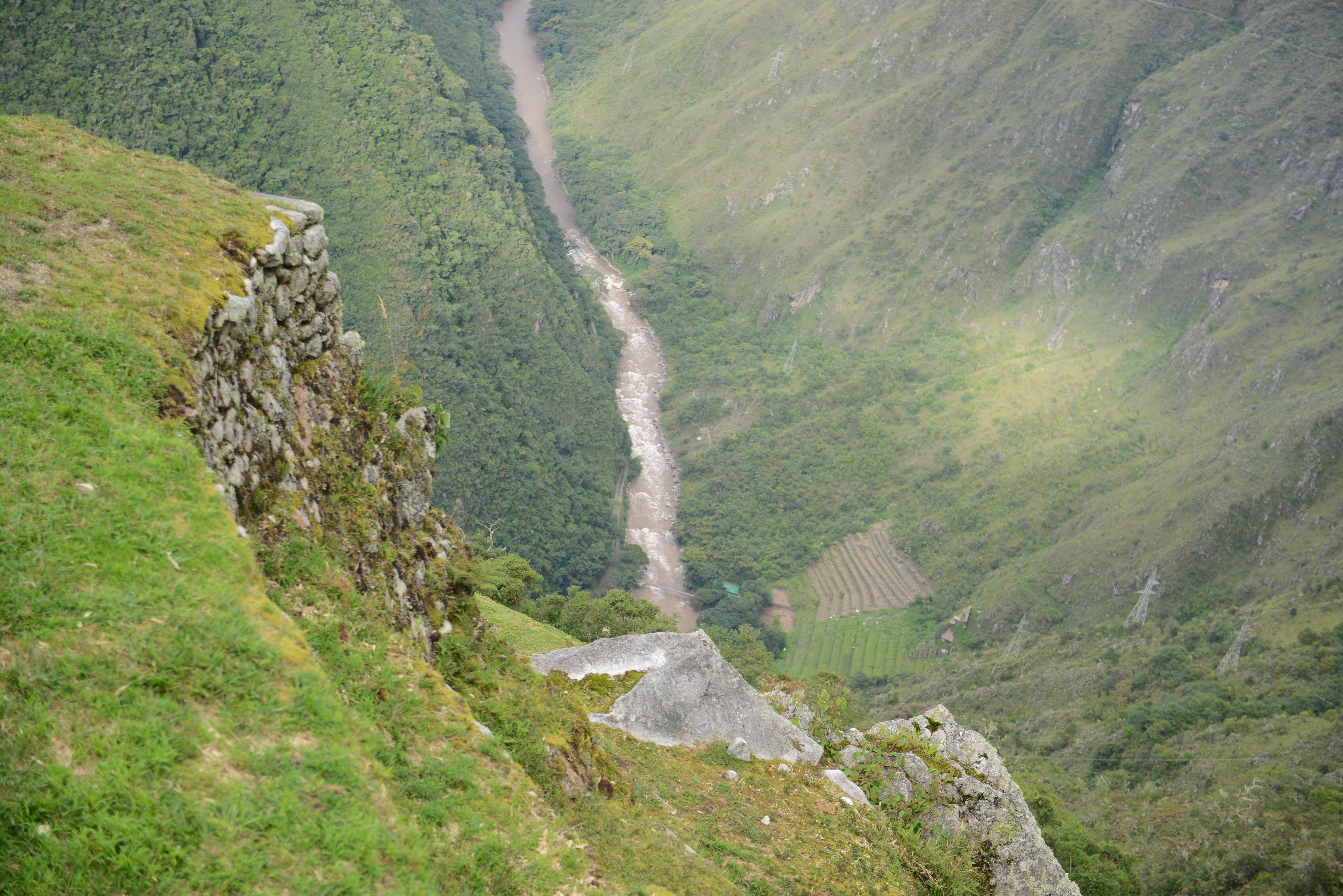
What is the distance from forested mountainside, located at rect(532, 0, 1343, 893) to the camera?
68312 millimetres

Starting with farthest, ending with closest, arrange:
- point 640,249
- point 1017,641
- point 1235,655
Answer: point 640,249
point 1017,641
point 1235,655

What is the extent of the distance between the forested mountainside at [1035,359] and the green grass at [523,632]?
3330cm

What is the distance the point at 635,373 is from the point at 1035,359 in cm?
5738

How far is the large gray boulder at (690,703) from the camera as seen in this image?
19750 millimetres

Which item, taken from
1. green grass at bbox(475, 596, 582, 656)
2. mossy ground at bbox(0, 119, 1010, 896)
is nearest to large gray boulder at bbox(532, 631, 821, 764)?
mossy ground at bbox(0, 119, 1010, 896)

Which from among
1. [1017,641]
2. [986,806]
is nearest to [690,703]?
[986,806]

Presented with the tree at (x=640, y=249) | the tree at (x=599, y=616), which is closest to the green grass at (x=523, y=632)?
the tree at (x=599, y=616)

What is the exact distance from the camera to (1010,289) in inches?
4951

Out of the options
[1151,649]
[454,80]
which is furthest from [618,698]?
[454,80]

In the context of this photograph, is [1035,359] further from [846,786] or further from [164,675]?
[164,675]

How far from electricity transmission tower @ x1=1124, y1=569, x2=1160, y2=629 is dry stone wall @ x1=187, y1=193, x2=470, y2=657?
276 feet

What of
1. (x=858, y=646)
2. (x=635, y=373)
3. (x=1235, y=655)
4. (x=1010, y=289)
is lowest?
(x=858, y=646)

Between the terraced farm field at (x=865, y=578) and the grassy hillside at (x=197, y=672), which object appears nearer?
the grassy hillside at (x=197, y=672)

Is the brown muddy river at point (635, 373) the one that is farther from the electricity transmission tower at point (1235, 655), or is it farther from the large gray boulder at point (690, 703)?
the large gray boulder at point (690, 703)
